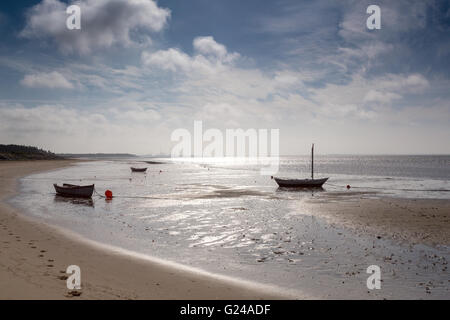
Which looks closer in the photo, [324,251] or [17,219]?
[324,251]

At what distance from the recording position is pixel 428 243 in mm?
16406

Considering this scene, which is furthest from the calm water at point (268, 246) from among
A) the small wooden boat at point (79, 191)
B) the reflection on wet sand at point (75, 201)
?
the small wooden boat at point (79, 191)

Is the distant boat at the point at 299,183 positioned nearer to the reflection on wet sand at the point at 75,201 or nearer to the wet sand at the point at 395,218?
the wet sand at the point at 395,218

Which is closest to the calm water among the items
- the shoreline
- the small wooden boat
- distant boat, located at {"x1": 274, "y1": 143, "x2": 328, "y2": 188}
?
the shoreline

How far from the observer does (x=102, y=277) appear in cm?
1074

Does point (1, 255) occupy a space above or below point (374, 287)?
above

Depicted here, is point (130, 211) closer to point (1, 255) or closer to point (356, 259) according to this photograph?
point (1, 255)

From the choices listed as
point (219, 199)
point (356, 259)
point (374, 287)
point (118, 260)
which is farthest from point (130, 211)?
point (374, 287)

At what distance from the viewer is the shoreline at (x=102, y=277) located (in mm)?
9013

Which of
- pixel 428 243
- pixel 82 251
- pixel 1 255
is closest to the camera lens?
pixel 1 255

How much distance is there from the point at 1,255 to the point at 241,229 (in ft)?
41.4

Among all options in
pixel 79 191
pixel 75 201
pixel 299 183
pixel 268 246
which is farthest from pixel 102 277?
pixel 299 183

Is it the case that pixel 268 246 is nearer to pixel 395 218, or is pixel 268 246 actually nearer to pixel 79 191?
pixel 395 218
